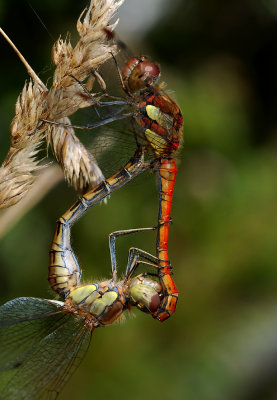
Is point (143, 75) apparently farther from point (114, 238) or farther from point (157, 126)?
point (114, 238)

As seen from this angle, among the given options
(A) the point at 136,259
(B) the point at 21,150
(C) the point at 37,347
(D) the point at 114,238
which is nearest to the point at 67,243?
(D) the point at 114,238

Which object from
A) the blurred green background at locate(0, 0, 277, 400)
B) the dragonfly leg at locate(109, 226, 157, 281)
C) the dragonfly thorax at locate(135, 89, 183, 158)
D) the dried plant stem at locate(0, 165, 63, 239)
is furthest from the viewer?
the blurred green background at locate(0, 0, 277, 400)

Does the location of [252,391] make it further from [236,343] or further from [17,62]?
[17,62]

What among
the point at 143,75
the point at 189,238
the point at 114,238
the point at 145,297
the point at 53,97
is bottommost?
the point at 189,238

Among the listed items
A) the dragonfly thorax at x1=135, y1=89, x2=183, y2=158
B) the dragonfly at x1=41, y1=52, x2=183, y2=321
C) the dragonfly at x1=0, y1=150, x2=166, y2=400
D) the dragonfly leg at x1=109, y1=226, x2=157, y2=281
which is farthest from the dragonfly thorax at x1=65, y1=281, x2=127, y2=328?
the dragonfly thorax at x1=135, y1=89, x2=183, y2=158

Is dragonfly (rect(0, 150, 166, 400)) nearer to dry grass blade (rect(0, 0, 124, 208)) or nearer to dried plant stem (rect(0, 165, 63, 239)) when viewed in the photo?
dried plant stem (rect(0, 165, 63, 239))
